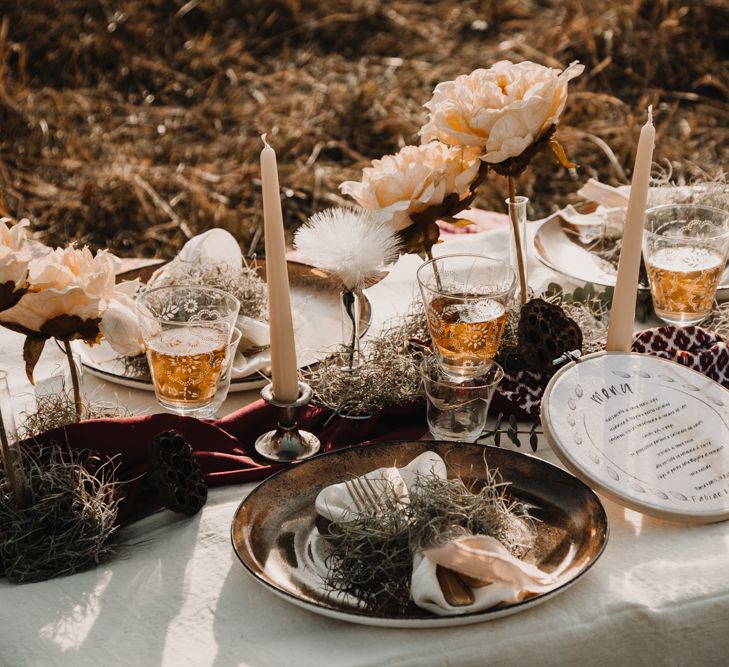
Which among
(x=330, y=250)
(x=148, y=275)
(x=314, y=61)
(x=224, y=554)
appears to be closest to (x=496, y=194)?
(x=314, y=61)

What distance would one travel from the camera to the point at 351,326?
1.41m

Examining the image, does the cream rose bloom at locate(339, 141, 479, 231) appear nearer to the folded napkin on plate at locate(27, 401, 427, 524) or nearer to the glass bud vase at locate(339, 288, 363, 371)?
the glass bud vase at locate(339, 288, 363, 371)

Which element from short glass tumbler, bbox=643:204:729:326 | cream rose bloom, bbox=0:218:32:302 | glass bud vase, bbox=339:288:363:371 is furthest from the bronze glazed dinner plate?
short glass tumbler, bbox=643:204:729:326

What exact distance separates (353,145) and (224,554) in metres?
2.89

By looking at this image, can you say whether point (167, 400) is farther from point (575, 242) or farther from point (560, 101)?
point (575, 242)

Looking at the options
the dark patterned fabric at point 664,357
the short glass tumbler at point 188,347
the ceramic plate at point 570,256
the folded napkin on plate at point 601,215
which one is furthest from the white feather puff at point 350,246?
the folded napkin on plate at point 601,215

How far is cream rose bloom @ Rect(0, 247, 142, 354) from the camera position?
1.13 m

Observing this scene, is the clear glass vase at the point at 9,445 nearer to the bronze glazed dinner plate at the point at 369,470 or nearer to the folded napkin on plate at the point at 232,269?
the bronze glazed dinner plate at the point at 369,470

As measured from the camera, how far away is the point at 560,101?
1.30 m

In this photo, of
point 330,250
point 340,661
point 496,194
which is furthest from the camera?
point 496,194

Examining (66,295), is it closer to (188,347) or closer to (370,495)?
(188,347)

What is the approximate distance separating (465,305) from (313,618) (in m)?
0.45

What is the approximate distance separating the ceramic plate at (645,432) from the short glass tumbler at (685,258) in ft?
0.67

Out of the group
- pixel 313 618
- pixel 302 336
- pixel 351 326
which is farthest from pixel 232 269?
pixel 313 618
